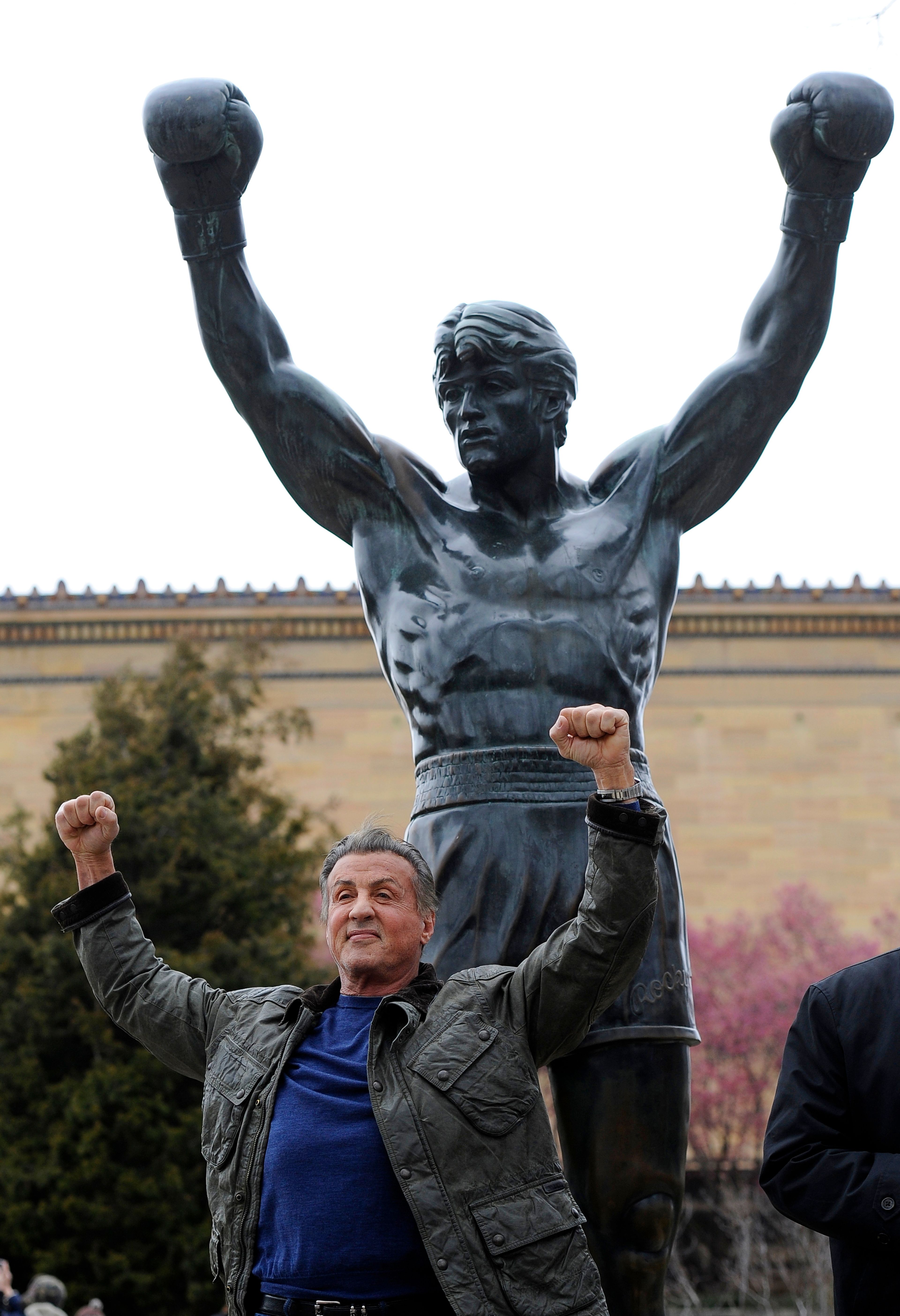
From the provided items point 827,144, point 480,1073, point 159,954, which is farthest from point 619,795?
point 159,954

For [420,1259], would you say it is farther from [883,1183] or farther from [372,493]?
[372,493]

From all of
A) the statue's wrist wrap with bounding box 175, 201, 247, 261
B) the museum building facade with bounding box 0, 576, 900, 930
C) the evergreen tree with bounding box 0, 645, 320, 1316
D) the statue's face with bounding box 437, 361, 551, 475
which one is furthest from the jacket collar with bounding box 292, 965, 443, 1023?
Answer: the museum building facade with bounding box 0, 576, 900, 930

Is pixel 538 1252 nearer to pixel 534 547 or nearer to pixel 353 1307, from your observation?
pixel 353 1307

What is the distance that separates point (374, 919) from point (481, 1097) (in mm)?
424

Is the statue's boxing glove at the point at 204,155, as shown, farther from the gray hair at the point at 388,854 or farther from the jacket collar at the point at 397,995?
the jacket collar at the point at 397,995

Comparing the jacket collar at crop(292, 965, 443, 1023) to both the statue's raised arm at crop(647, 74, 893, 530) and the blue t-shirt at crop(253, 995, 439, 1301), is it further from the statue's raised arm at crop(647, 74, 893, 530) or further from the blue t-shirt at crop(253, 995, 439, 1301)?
A: the statue's raised arm at crop(647, 74, 893, 530)

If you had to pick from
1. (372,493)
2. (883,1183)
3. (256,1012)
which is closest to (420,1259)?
(256,1012)

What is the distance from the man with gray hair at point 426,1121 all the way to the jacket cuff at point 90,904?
0.35m

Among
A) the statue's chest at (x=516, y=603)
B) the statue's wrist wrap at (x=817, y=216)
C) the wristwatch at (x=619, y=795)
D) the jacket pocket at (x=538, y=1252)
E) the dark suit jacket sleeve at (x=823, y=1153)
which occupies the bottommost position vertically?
the jacket pocket at (x=538, y=1252)

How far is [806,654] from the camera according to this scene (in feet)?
109

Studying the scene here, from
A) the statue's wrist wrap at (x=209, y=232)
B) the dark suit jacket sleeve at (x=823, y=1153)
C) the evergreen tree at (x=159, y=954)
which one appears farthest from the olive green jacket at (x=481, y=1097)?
the evergreen tree at (x=159, y=954)

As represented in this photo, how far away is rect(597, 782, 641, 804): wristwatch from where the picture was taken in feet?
9.70

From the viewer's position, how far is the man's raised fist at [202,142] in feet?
13.4

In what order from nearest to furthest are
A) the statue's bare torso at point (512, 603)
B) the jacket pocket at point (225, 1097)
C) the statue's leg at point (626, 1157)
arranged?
the jacket pocket at point (225, 1097)
the statue's leg at point (626, 1157)
the statue's bare torso at point (512, 603)
